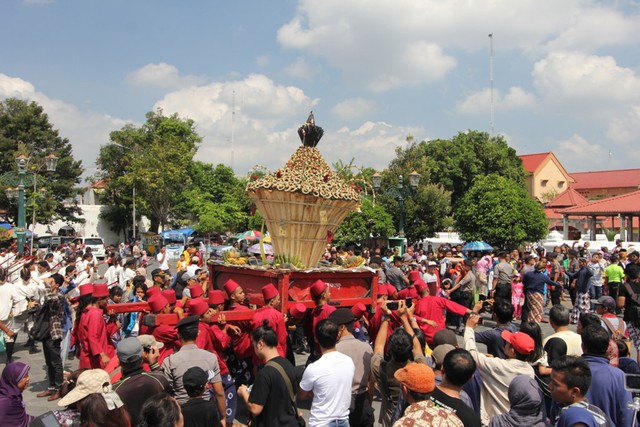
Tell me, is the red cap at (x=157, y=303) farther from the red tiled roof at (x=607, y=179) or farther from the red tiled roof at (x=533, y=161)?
the red tiled roof at (x=607, y=179)

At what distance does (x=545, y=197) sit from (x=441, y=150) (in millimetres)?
19579

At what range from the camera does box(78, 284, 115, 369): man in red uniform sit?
6.18 metres

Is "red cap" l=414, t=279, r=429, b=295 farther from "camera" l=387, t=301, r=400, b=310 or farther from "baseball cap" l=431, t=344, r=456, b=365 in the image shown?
"baseball cap" l=431, t=344, r=456, b=365

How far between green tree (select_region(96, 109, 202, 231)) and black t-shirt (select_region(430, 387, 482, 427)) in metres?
39.4

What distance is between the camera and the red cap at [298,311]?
6.63m

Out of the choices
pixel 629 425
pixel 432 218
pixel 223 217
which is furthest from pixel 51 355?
pixel 223 217

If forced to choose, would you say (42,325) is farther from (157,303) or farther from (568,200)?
(568,200)

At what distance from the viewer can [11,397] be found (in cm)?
398

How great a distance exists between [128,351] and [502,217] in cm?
2375

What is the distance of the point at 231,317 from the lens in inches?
239

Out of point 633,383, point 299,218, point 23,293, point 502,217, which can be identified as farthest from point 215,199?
point 633,383

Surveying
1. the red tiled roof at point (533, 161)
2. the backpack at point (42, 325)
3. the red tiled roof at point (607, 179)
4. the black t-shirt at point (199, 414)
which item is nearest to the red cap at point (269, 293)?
the black t-shirt at point (199, 414)

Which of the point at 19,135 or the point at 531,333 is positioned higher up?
the point at 19,135

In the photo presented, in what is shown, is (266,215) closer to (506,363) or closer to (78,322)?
(78,322)
